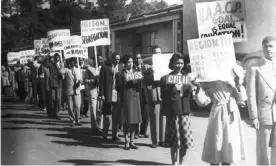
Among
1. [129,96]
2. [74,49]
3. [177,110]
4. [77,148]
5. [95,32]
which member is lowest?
[77,148]

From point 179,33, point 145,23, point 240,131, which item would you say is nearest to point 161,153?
point 240,131

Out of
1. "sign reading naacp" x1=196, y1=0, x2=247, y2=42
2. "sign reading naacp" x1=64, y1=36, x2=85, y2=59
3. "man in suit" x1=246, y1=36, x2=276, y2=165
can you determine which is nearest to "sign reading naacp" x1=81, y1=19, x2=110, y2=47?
"sign reading naacp" x1=64, y1=36, x2=85, y2=59

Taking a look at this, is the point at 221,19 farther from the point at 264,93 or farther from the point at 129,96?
the point at 129,96

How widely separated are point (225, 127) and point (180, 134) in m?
0.74

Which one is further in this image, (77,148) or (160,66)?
(77,148)

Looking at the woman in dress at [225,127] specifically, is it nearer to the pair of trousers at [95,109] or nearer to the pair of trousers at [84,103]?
the pair of trousers at [95,109]

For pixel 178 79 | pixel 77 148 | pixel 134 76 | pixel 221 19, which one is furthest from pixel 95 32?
pixel 178 79

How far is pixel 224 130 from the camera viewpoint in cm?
516

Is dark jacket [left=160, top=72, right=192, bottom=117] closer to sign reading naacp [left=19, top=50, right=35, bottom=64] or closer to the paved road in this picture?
the paved road

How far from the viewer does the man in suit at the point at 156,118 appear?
24.1 ft

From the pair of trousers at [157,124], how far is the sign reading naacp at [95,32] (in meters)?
2.21

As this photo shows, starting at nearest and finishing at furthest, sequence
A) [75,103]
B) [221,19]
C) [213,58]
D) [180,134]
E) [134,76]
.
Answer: [213,58]
[180,134]
[221,19]
[134,76]
[75,103]

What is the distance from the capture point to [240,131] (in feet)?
17.1

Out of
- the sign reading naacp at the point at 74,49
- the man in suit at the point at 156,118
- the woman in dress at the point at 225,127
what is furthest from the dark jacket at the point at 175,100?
the sign reading naacp at the point at 74,49
